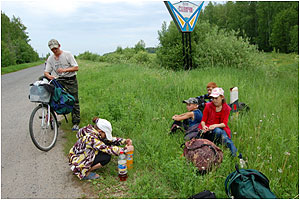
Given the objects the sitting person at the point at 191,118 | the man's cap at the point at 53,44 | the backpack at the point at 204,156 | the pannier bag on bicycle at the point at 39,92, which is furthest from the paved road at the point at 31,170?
the sitting person at the point at 191,118

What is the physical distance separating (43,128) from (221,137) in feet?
11.4

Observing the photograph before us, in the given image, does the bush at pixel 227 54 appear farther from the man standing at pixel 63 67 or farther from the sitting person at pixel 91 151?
the sitting person at pixel 91 151

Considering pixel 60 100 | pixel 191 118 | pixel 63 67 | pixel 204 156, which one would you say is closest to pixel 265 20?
pixel 191 118

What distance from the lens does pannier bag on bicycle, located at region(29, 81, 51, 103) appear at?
4.56 metres

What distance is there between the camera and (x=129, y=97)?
21.6 feet

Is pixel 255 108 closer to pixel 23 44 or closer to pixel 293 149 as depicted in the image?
pixel 293 149

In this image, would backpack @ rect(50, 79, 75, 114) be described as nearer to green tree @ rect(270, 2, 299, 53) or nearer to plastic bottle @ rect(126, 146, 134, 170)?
plastic bottle @ rect(126, 146, 134, 170)

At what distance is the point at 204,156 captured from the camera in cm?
345

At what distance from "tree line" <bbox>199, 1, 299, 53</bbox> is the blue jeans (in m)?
37.0

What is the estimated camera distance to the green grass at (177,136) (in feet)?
10.5

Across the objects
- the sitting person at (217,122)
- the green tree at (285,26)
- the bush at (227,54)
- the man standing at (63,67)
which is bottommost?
the sitting person at (217,122)

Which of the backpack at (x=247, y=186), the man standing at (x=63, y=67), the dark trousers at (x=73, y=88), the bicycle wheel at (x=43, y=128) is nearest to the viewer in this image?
the backpack at (x=247, y=186)

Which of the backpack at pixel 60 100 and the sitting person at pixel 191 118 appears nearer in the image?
the sitting person at pixel 191 118

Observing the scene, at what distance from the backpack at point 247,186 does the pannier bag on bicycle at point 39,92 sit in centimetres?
370
